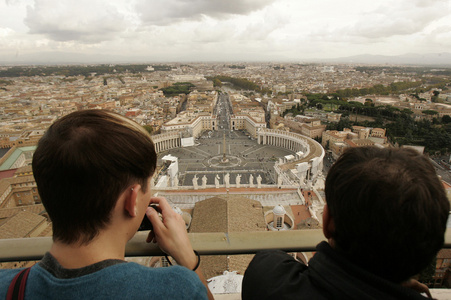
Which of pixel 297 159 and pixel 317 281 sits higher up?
pixel 317 281

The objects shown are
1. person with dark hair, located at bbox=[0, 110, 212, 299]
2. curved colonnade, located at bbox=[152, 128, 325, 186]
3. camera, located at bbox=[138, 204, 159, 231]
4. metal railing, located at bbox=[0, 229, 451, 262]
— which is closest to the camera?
person with dark hair, located at bbox=[0, 110, 212, 299]

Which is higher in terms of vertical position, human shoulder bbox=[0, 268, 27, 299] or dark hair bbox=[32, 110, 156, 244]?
dark hair bbox=[32, 110, 156, 244]

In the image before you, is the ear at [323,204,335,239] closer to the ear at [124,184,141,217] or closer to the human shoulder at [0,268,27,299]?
the ear at [124,184,141,217]

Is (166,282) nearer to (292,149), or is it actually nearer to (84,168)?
(84,168)

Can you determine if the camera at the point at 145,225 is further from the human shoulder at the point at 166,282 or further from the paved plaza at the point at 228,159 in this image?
the paved plaza at the point at 228,159

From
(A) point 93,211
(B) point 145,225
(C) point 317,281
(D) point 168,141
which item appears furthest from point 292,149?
(A) point 93,211

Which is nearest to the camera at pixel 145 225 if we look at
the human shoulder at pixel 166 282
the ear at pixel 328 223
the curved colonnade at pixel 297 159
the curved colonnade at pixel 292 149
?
the human shoulder at pixel 166 282

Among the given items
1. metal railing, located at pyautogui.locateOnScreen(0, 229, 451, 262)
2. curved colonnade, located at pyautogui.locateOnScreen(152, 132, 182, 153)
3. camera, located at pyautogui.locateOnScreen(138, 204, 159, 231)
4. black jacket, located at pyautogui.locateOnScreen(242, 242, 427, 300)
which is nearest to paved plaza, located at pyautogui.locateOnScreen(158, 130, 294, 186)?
curved colonnade, located at pyautogui.locateOnScreen(152, 132, 182, 153)
